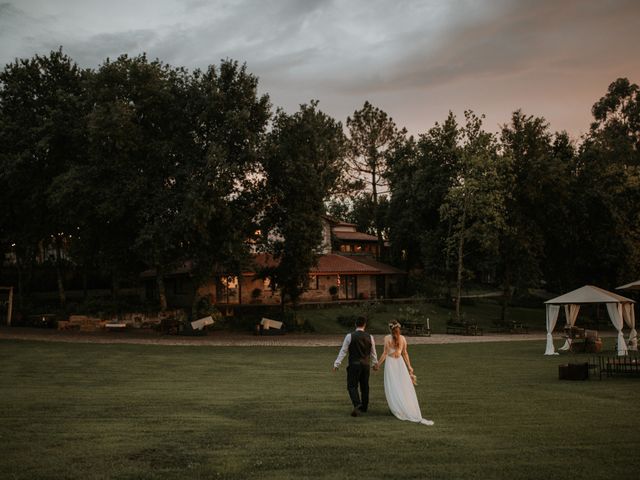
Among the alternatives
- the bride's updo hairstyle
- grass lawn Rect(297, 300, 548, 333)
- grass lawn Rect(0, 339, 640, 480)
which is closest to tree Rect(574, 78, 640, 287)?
grass lawn Rect(297, 300, 548, 333)

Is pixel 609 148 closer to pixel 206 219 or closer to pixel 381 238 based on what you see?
pixel 381 238

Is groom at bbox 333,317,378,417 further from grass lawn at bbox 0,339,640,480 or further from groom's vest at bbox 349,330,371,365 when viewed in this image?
grass lawn at bbox 0,339,640,480

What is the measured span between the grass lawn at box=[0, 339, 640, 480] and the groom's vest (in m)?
1.20

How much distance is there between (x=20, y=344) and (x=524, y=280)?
38923 millimetres

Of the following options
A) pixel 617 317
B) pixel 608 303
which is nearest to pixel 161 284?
pixel 608 303

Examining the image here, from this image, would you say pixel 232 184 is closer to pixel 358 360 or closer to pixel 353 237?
pixel 358 360

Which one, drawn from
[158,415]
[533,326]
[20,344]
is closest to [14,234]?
[20,344]

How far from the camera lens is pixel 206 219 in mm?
34250

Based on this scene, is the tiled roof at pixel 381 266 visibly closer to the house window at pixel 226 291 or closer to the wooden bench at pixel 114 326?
the house window at pixel 226 291

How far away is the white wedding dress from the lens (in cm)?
1210

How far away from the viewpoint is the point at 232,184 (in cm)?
3619

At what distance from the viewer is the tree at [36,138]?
37.6 m

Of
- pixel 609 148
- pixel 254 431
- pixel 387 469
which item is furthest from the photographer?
pixel 609 148

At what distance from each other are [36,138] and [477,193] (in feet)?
107
